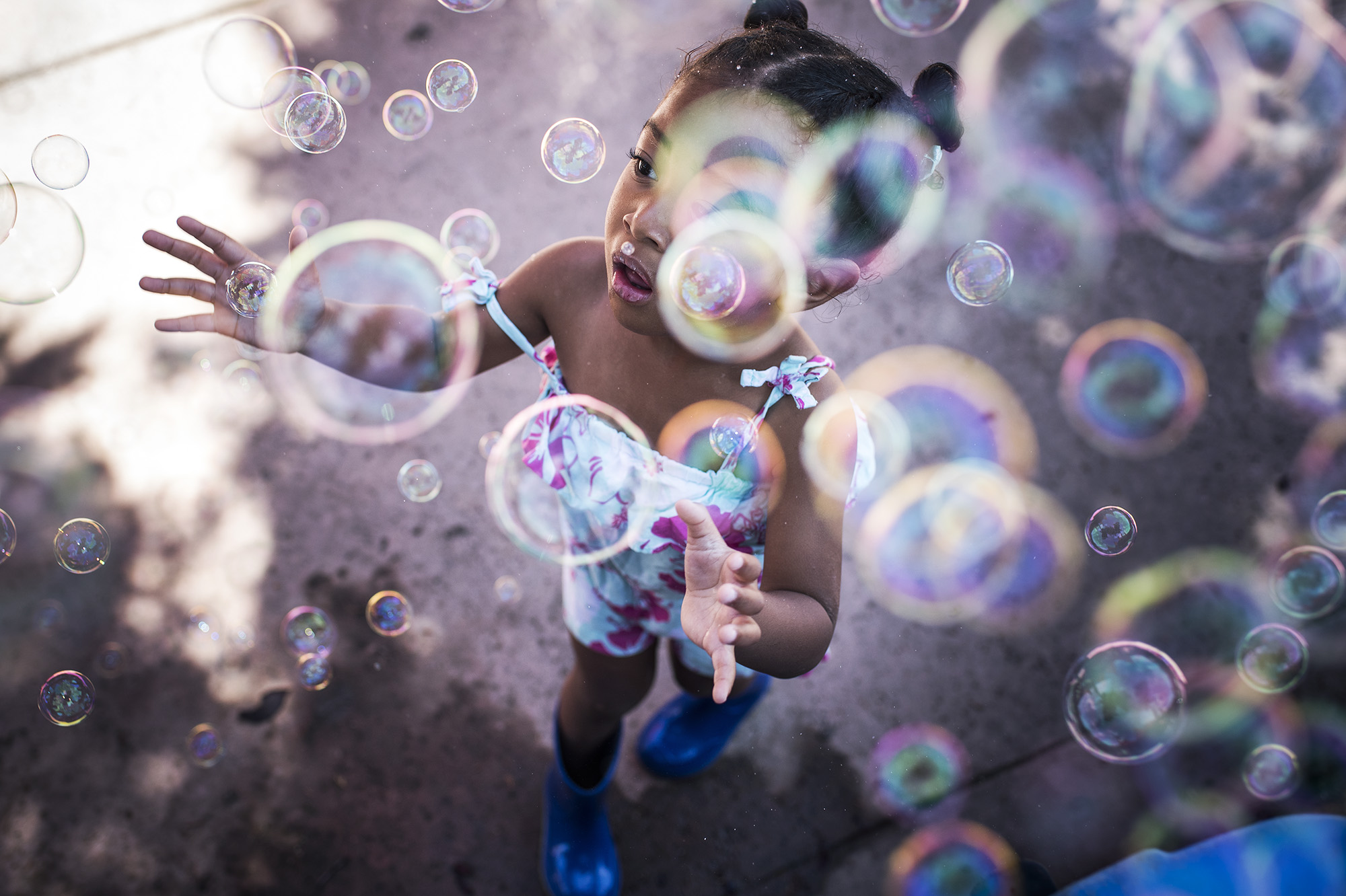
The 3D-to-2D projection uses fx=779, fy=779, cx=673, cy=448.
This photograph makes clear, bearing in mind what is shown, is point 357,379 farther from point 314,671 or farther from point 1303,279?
point 1303,279

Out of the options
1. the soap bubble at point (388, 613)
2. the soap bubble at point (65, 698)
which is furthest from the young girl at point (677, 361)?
the soap bubble at point (65, 698)

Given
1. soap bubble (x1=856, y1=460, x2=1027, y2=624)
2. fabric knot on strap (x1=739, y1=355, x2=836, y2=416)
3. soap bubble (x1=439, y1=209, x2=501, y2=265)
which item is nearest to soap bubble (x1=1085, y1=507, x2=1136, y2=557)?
soap bubble (x1=856, y1=460, x2=1027, y2=624)

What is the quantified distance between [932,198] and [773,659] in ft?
6.19

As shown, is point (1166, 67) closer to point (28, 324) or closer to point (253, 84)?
point (253, 84)

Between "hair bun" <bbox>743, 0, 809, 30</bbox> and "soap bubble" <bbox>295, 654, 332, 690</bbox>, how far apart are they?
5.90 feet

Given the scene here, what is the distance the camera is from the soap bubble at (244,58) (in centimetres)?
236

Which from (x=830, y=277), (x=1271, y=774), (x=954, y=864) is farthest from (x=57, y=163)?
(x=1271, y=774)

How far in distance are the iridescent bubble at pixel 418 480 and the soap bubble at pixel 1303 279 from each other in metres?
2.75

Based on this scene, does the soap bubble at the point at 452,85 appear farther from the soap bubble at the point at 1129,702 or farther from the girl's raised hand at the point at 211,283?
the soap bubble at the point at 1129,702

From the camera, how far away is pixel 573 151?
64.8 inches

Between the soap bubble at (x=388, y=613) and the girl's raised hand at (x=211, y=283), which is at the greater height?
the girl's raised hand at (x=211, y=283)

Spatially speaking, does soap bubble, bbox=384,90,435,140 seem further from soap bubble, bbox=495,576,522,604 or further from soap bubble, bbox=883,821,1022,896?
soap bubble, bbox=883,821,1022,896

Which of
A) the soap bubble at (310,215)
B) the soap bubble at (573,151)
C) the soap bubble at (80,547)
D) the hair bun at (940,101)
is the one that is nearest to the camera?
the hair bun at (940,101)

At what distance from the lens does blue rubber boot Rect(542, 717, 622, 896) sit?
1861mm
